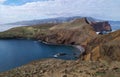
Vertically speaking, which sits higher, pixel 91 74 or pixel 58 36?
pixel 91 74

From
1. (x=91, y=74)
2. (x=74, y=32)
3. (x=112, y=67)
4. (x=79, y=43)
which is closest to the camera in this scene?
(x=91, y=74)

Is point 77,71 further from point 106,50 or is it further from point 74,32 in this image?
point 74,32

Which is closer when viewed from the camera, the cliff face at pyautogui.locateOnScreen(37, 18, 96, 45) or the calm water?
the calm water

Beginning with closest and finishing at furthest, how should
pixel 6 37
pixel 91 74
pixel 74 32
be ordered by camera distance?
1. pixel 91 74
2. pixel 74 32
3. pixel 6 37

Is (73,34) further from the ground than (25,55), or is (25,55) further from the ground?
(73,34)

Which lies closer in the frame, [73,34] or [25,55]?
[25,55]

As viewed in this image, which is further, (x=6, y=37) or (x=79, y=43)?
(x=6, y=37)

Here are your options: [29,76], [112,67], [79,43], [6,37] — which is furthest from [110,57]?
[6,37]

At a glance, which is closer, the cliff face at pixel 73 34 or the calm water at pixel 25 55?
the calm water at pixel 25 55
